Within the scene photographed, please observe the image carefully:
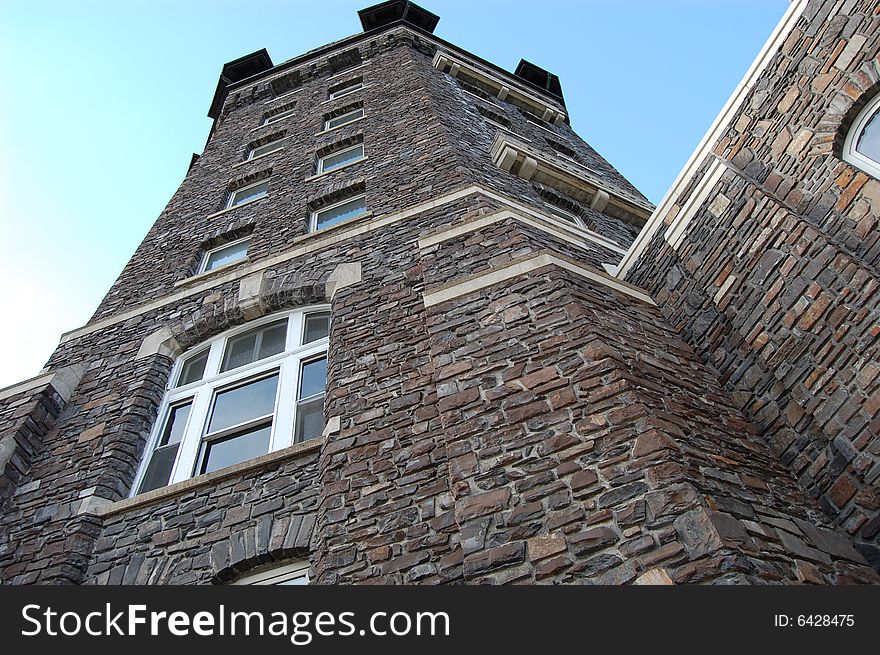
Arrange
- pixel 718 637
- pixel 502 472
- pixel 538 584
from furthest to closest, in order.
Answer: pixel 502 472 < pixel 538 584 < pixel 718 637

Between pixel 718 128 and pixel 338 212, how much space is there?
660 cm

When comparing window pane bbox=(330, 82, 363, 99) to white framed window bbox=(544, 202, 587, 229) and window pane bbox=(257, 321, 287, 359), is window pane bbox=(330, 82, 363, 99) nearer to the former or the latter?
white framed window bbox=(544, 202, 587, 229)

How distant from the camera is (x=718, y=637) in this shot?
370cm

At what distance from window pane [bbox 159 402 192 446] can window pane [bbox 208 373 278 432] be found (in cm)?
40

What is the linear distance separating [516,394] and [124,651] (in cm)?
334

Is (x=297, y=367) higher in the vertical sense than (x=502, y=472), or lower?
higher

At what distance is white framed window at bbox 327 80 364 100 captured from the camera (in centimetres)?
1997

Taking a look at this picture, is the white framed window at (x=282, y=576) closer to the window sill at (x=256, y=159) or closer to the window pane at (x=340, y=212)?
the window pane at (x=340, y=212)

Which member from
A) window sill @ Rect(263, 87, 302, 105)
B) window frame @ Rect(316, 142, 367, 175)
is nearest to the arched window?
window frame @ Rect(316, 142, 367, 175)

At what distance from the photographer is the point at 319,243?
10.4 meters

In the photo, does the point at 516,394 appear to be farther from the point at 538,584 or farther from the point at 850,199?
the point at 850,199

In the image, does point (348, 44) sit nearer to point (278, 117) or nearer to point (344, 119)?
point (278, 117)

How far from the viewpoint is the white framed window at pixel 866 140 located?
673 centimetres

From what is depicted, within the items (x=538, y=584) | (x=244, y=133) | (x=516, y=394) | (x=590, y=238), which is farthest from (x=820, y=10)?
(x=244, y=133)
